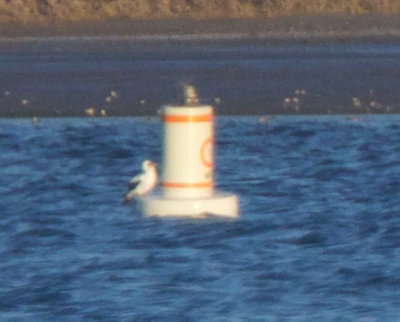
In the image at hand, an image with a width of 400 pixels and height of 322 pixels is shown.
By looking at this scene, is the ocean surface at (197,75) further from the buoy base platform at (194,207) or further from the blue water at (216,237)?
the buoy base platform at (194,207)

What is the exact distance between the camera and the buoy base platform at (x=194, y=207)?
37.4 ft

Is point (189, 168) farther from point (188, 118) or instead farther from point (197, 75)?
point (197, 75)

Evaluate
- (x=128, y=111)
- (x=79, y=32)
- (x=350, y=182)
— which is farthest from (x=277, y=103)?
(x=79, y=32)

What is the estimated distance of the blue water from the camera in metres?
8.73

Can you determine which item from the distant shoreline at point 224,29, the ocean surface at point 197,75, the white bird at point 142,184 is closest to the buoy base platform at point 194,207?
the white bird at point 142,184

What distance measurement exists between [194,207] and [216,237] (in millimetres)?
657

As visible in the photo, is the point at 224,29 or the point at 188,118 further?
the point at 224,29

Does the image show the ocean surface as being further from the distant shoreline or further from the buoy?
the buoy

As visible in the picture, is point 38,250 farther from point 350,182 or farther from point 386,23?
point 386,23

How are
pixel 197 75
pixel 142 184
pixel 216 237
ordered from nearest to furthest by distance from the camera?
pixel 216 237 < pixel 142 184 < pixel 197 75

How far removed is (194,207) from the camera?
37.3 ft

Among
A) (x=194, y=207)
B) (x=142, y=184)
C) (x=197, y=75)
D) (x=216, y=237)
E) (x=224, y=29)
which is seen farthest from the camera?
(x=224, y=29)

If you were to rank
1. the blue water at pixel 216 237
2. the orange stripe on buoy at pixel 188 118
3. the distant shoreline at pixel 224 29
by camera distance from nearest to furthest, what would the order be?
the blue water at pixel 216 237
the orange stripe on buoy at pixel 188 118
the distant shoreline at pixel 224 29

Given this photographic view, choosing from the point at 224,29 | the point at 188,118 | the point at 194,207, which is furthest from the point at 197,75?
the point at 194,207
